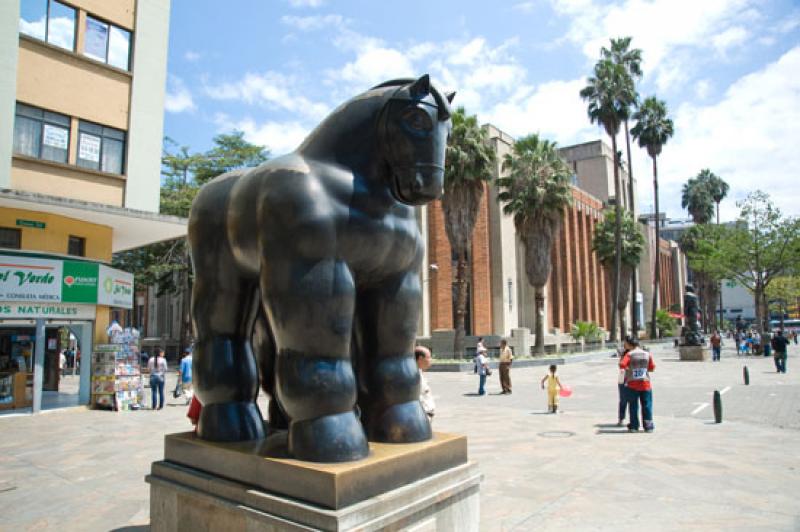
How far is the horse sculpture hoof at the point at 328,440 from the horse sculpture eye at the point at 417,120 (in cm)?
139

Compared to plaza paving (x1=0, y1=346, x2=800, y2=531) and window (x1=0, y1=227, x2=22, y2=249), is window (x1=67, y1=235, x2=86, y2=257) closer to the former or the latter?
window (x1=0, y1=227, x2=22, y2=249)

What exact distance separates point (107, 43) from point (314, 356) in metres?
14.8

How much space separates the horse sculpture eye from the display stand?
1281cm

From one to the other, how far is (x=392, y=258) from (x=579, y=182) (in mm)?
57636

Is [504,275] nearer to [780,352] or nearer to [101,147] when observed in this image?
[780,352]

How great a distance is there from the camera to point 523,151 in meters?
28.7

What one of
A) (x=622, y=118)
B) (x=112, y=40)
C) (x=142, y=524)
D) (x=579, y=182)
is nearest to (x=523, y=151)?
(x=622, y=118)

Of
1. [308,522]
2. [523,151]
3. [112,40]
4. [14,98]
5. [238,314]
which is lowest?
[308,522]

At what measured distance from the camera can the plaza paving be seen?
4.64 meters

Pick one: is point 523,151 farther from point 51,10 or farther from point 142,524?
point 142,524

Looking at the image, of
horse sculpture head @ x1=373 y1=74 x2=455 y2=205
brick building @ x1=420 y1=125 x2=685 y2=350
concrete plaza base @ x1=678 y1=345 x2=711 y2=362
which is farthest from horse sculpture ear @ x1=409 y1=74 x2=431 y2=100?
concrete plaza base @ x1=678 y1=345 x2=711 y2=362

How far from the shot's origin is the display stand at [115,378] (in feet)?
42.4

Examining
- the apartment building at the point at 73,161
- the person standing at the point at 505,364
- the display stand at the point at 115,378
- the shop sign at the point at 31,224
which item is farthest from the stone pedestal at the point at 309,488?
the person standing at the point at 505,364

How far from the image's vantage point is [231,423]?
2.87 meters
